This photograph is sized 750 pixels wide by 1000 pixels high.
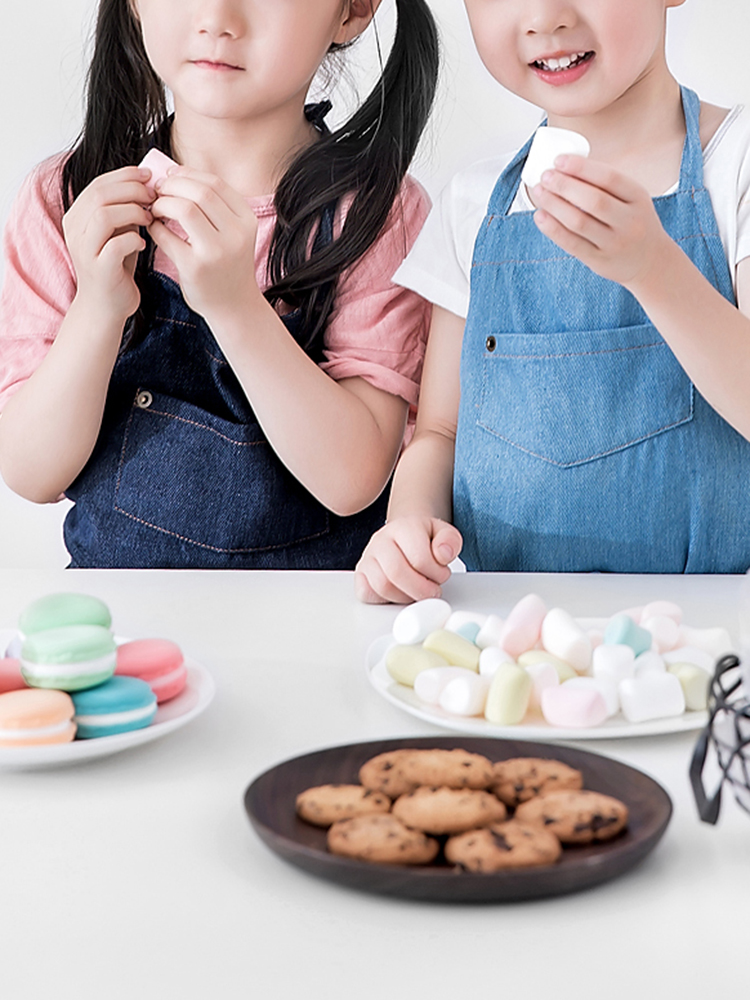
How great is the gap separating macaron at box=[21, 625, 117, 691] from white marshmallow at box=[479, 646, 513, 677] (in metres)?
0.19

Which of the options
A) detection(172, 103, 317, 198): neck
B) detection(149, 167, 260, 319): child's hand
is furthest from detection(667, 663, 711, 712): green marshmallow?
detection(172, 103, 317, 198): neck

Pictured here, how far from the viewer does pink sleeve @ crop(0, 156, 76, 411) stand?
1.24 metres

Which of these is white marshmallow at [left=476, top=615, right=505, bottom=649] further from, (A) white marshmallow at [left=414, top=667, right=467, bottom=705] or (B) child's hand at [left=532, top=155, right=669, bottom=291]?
(B) child's hand at [left=532, top=155, right=669, bottom=291]

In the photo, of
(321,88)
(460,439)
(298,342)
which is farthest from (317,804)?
(321,88)

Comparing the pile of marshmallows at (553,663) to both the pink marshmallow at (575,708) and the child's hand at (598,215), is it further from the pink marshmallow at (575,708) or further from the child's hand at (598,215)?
the child's hand at (598,215)

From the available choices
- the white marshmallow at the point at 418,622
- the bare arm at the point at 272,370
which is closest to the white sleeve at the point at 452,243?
the bare arm at the point at 272,370

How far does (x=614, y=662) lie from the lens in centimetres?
59

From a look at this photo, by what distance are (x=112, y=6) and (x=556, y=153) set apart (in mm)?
714

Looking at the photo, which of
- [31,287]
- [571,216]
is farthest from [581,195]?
[31,287]

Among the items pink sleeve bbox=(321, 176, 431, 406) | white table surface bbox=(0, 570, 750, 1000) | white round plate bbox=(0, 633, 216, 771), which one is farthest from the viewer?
pink sleeve bbox=(321, 176, 431, 406)

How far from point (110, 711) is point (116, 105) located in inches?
37.5

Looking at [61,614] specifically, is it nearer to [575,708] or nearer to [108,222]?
[575,708]

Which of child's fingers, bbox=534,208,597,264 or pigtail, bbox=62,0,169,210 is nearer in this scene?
child's fingers, bbox=534,208,597,264

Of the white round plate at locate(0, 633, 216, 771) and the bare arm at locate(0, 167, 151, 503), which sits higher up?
the bare arm at locate(0, 167, 151, 503)
